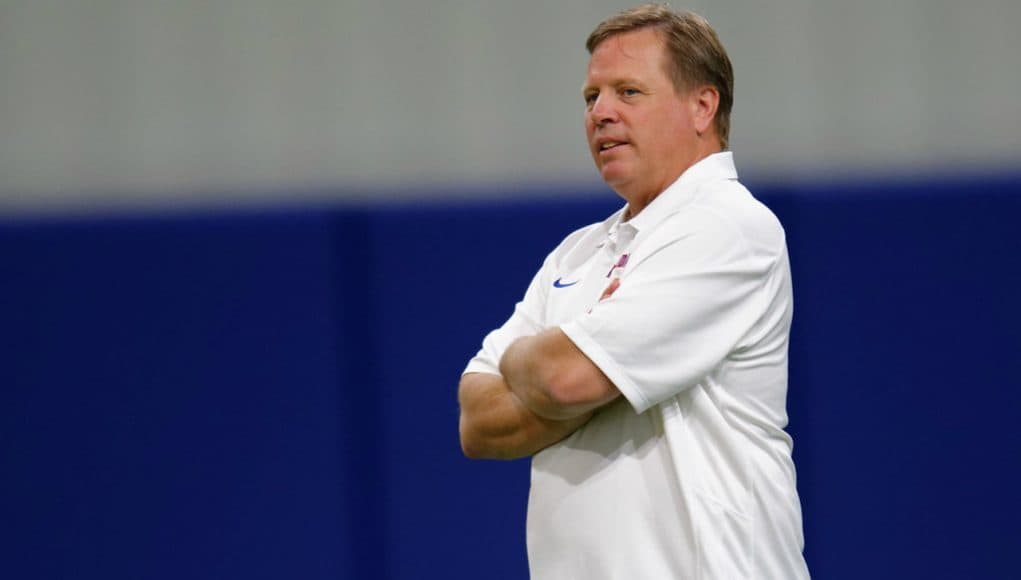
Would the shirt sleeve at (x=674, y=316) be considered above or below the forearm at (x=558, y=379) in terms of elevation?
above

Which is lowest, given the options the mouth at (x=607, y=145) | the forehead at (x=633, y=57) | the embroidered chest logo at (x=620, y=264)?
the embroidered chest logo at (x=620, y=264)

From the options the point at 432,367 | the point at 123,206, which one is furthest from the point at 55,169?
the point at 432,367

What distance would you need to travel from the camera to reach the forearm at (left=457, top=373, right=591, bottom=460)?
143 cm

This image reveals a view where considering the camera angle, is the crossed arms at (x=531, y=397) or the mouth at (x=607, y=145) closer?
the crossed arms at (x=531, y=397)

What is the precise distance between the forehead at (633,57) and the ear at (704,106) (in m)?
0.05

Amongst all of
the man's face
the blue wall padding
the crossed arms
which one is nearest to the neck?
the man's face

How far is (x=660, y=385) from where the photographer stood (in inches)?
52.5

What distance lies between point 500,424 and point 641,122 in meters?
0.41

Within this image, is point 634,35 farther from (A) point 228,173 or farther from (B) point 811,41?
(A) point 228,173

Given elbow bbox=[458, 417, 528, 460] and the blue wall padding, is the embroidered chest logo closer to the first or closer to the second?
elbow bbox=[458, 417, 528, 460]

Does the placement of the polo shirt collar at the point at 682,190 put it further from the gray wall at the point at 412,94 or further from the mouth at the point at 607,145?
the gray wall at the point at 412,94

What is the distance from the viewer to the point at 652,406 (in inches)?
55.0

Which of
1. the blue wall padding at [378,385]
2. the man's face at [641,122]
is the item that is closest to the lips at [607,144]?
the man's face at [641,122]

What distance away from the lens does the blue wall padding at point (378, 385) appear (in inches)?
102
